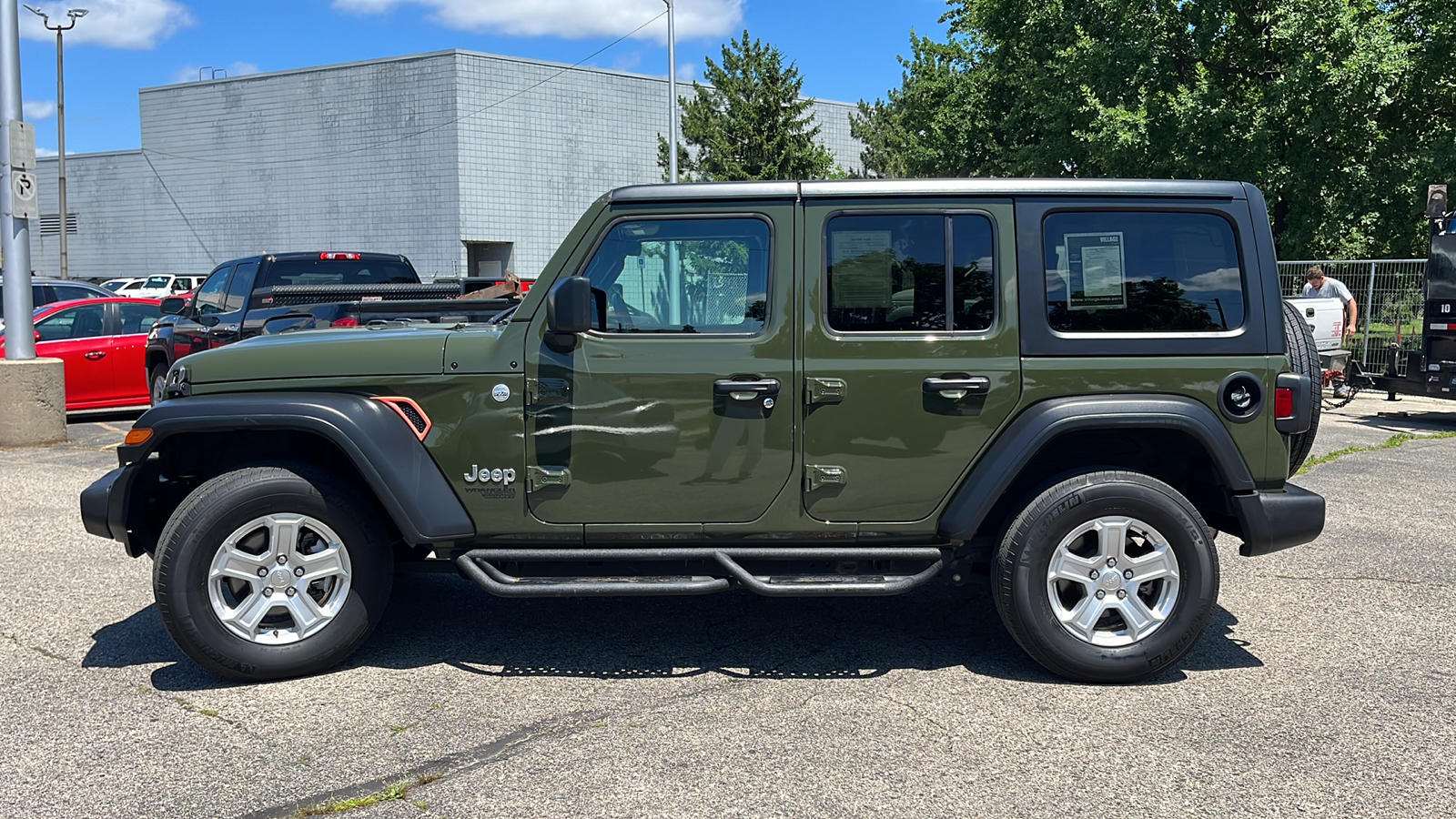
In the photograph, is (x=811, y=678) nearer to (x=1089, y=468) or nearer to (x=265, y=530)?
(x=1089, y=468)

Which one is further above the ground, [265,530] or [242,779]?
[265,530]

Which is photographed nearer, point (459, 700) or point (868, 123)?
point (459, 700)

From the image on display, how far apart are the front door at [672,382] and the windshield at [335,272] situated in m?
7.17

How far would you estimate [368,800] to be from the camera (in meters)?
3.49

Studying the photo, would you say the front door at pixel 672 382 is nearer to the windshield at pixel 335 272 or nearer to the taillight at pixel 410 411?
the taillight at pixel 410 411

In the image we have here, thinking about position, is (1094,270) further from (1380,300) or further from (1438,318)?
(1380,300)

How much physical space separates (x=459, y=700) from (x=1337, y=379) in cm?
1451

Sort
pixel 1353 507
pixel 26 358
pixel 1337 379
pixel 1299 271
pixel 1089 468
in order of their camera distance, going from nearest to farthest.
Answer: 1. pixel 1089 468
2. pixel 1353 507
3. pixel 26 358
4. pixel 1337 379
5. pixel 1299 271

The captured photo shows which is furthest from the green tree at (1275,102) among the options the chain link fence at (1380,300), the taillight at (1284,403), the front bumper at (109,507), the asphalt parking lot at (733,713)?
the front bumper at (109,507)

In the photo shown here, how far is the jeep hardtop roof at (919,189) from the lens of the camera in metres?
4.57

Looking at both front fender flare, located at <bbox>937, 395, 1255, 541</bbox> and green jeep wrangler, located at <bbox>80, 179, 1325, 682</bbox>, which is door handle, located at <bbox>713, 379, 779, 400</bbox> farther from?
front fender flare, located at <bbox>937, 395, 1255, 541</bbox>

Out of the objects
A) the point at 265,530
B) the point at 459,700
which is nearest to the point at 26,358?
the point at 265,530

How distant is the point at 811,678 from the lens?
4.61m

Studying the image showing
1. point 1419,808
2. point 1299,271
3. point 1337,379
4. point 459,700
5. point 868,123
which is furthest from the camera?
point 868,123
